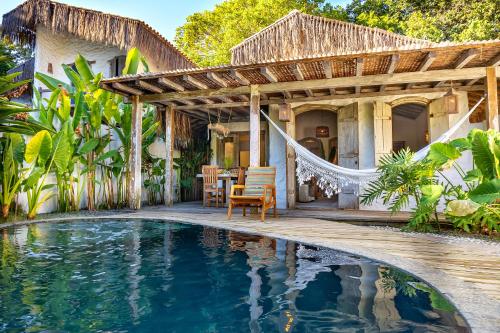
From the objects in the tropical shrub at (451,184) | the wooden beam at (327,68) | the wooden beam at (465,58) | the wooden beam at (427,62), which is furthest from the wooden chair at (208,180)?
the wooden beam at (465,58)

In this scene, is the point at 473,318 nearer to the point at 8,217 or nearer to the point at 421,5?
the point at 8,217

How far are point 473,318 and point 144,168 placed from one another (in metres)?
8.69

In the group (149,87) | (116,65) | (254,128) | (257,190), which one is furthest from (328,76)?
(116,65)

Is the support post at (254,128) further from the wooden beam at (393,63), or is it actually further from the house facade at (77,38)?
the house facade at (77,38)

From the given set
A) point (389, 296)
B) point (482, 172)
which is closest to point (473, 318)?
point (389, 296)

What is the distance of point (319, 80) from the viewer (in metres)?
6.48

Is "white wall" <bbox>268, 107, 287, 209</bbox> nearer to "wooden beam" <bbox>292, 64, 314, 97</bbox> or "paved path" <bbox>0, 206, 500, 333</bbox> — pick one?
"wooden beam" <bbox>292, 64, 314, 97</bbox>

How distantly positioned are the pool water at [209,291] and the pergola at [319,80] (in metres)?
3.37

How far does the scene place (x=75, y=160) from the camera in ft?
23.5

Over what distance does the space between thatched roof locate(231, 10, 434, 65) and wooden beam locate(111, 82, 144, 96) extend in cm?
468

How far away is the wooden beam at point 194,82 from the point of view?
6.40 metres

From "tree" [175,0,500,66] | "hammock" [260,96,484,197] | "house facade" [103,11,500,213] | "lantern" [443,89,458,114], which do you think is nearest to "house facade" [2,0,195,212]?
"house facade" [103,11,500,213]

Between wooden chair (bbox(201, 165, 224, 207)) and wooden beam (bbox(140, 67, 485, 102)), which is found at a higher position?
wooden beam (bbox(140, 67, 485, 102))

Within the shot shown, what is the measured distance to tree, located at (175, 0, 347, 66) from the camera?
17.9 m
